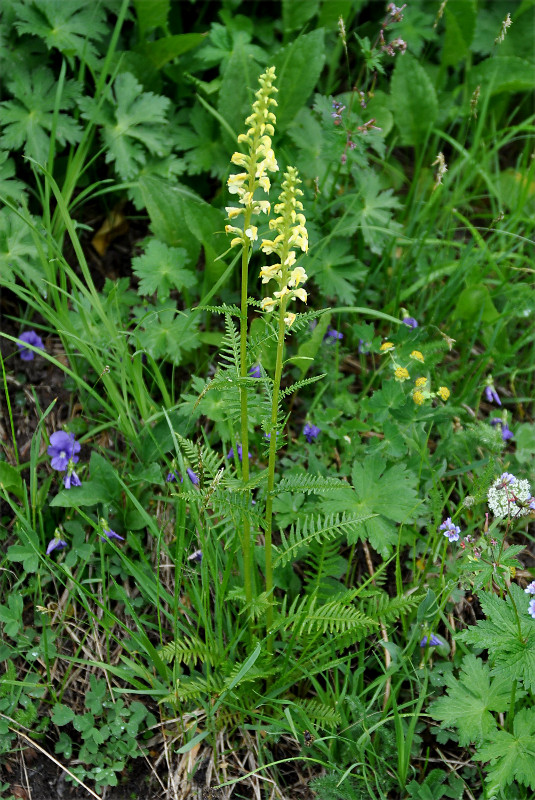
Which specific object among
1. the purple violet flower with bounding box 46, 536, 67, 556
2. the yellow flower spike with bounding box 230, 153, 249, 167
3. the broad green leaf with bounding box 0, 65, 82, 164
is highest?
the yellow flower spike with bounding box 230, 153, 249, 167

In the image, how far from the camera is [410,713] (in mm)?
2115

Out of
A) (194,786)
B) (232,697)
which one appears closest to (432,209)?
(232,697)

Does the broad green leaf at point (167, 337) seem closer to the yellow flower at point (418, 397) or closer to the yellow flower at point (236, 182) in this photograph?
the yellow flower at point (418, 397)

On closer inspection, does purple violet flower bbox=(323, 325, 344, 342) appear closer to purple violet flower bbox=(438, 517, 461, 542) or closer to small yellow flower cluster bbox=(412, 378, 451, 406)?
small yellow flower cluster bbox=(412, 378, 451, 406)

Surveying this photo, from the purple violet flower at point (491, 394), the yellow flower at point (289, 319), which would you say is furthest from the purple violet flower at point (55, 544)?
the purple violet flower at point (491, 394)

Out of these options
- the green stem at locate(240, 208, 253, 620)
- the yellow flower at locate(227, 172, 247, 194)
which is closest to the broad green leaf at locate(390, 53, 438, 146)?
the green stem at locate(240, 208, 253, 620)

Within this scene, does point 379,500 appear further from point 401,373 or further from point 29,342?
point 29,342

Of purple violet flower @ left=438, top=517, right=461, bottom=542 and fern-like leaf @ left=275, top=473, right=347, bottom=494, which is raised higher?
fern-like leaf @ left=275, top=473, right=347, bottom=494

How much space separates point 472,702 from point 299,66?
254 centimetres

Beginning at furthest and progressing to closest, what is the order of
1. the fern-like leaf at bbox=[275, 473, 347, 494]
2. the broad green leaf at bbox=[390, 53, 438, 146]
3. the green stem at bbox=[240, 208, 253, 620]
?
1. the broad green leaf at bbox=[390, 53, 438, 146]
2. the fern-like leaf at bbox=[275, 473, 347, 494]
3. the green stem at bbox=[240, 208, 253, 620]

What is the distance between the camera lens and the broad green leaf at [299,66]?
308cm

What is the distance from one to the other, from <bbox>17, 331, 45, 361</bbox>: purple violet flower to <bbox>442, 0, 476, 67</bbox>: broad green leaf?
2.45 metres

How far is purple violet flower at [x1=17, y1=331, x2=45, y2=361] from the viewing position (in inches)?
111

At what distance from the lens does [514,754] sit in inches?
73.6
